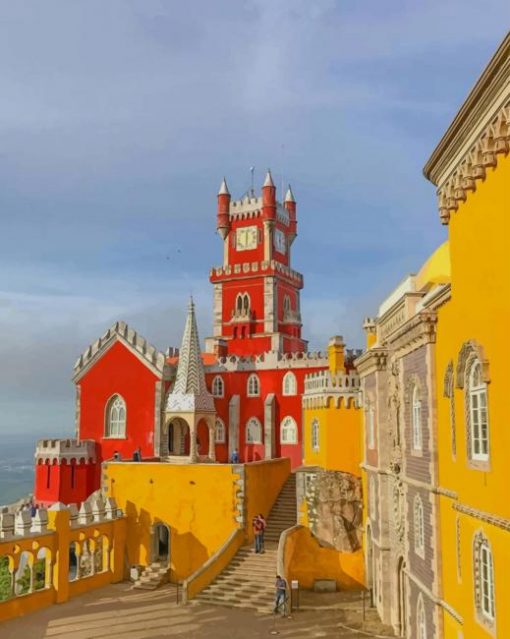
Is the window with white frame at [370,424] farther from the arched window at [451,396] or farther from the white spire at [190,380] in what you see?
the white spire at [190,380]

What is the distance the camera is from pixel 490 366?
10141 millimetres

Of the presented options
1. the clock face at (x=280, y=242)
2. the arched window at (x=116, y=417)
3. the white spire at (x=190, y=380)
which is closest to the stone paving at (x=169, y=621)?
the white spire at (x=190, y=380)

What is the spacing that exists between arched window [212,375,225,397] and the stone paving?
18.0m

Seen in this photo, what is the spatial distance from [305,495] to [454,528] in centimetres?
1298

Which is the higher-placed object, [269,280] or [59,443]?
[269,280]

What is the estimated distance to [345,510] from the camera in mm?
24047

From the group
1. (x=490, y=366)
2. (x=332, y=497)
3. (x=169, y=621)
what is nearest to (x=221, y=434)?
(x=332, y=497)

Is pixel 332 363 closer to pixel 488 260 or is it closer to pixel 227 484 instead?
pixel 227 484

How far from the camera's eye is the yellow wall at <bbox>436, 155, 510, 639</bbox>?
953cm

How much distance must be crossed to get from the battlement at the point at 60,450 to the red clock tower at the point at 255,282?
430 inches

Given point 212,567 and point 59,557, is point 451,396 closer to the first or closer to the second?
point 212,567

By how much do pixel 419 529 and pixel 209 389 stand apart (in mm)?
25453

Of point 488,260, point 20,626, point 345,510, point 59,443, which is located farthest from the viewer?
point 59,443

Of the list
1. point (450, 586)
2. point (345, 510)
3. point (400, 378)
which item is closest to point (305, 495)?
point (345, 510)
